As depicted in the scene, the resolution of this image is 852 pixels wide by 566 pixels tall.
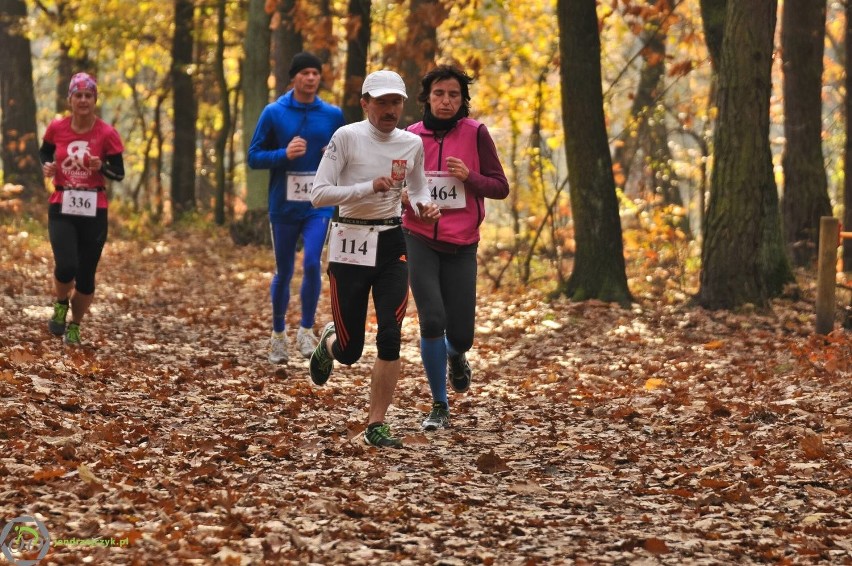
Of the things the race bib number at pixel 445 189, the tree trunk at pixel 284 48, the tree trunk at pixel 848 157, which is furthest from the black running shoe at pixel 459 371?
the tree trunk at pixel 284 48

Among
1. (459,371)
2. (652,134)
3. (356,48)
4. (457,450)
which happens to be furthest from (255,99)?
(457,450)

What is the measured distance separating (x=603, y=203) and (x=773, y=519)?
9.17 metres

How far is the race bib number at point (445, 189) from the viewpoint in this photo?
25.4 feet

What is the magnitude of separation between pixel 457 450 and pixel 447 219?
1.47m

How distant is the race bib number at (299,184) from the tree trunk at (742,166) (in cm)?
513

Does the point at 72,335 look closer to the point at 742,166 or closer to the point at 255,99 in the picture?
the point at 742,166

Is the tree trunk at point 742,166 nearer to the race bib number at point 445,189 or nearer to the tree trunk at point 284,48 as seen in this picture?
the race bib number at point 445,189

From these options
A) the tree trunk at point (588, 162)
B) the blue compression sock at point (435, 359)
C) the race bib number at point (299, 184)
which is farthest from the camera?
the tree trunk at point (588, 162)

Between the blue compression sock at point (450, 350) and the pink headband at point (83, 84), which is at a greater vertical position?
the pink headband at point (83, 84)

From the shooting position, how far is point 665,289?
1558 cm

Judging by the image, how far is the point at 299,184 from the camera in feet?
33.3

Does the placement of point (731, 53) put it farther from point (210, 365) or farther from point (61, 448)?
point (61, 448)

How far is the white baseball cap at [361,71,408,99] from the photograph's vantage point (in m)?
7.04

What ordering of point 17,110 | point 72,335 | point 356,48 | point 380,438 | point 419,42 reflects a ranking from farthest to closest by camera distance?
1. point 17,110
2. point 356,48
3. point 419,42
4. point 72,335
5. point 380,438
